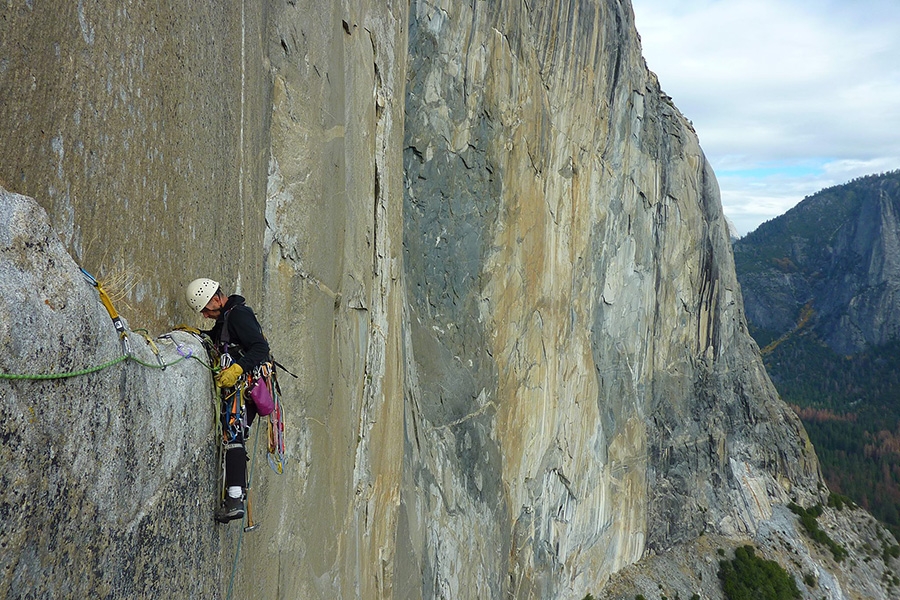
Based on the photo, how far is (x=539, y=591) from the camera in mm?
18859

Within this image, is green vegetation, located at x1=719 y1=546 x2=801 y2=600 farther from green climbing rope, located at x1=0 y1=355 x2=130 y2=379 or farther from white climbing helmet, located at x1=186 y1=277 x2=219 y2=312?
green climbing rope, located at x1=0 y1=355 x2=130 y2=379

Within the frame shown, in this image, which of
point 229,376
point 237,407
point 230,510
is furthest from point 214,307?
point 230,510

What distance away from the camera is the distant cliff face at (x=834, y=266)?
99.8 meters

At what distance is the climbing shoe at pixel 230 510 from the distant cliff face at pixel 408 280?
0.13m

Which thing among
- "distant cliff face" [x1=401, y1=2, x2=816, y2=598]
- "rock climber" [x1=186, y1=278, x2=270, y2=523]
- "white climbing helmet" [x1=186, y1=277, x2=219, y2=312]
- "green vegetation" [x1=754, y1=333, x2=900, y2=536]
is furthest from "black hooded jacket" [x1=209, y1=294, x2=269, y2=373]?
"green vegetation" [x1=754, y1=333, x2=900, y2=536]

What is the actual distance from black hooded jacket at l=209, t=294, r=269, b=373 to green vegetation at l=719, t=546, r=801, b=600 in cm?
2857

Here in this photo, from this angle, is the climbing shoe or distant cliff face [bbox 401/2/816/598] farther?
distant cliff face [bbox 401/2/816/598]

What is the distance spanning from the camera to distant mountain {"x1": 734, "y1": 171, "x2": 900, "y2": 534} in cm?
6806

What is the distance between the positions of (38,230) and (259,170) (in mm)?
3234

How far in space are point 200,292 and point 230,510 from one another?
4.41 feet

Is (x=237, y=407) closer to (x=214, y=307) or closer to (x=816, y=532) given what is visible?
(x=214, y=307)

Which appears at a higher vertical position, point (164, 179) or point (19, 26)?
point (19, 26)

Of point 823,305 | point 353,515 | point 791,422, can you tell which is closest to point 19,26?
point 353,515

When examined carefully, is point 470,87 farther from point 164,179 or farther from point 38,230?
point 38,230
